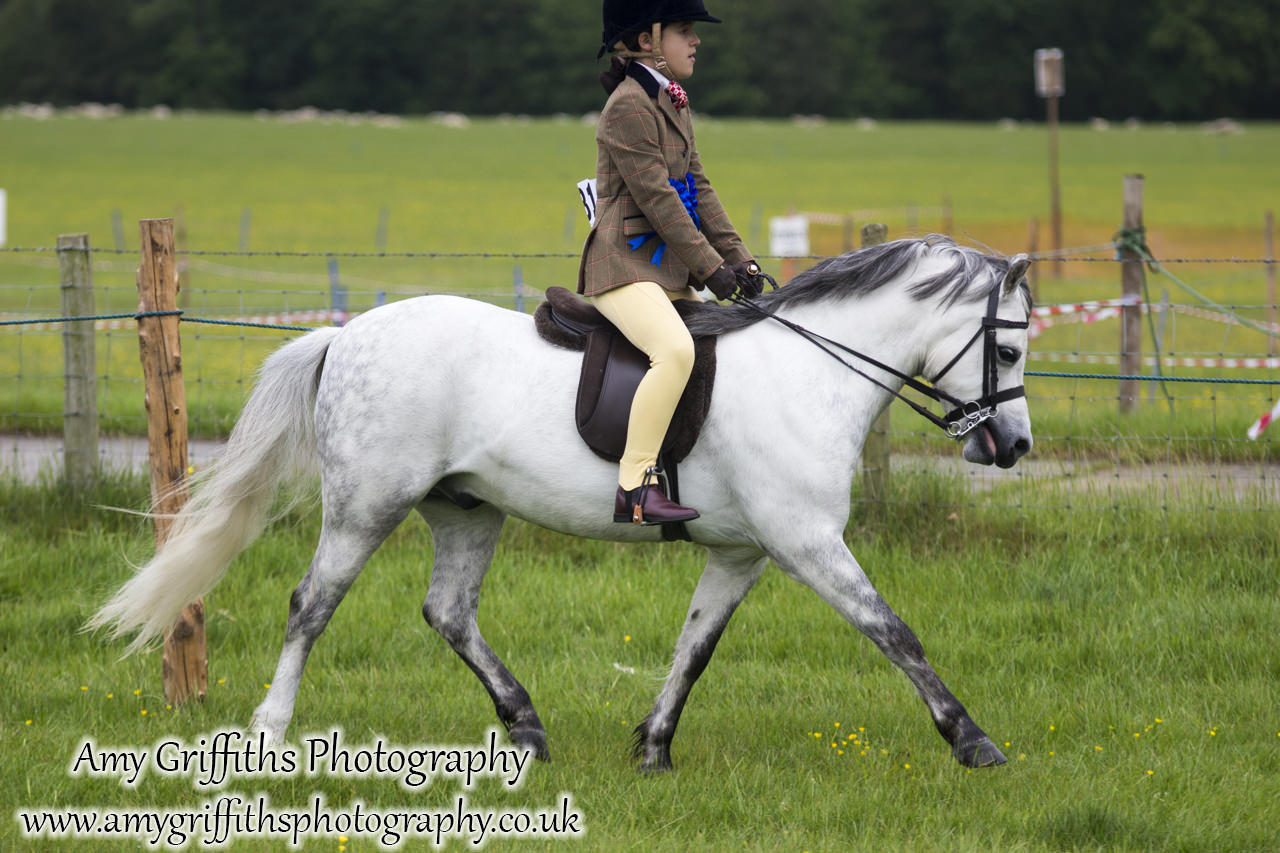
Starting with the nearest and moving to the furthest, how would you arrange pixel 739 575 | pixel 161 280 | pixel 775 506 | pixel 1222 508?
Answer: pixel 775 506
pixel 739 575
pixel 161 280
pixel 1222 508

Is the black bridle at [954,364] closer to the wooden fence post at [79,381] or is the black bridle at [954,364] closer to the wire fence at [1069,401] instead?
the wire fence at [1069,401]

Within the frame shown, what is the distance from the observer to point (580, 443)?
4906 mm

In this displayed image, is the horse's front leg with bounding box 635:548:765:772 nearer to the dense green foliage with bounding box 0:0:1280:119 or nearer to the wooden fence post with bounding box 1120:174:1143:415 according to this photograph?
the wooden fence post with bounding box 1120:174:1143:415

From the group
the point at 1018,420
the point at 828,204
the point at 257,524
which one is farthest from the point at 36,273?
the point at 1018,420

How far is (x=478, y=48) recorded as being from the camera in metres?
90.6

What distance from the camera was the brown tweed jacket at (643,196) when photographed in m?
4.75

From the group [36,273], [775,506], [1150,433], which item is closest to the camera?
[775,506]

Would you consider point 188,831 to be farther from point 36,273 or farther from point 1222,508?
point 36,273

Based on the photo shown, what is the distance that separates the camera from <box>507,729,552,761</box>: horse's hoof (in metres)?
5.20

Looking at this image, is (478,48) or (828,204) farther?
(478,48)

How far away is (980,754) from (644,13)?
3.03 m

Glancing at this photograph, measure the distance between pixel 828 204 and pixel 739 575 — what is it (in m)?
41.0

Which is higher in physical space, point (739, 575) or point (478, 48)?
point (478, 48)

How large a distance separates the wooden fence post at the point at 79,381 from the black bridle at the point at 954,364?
511 centimetres
